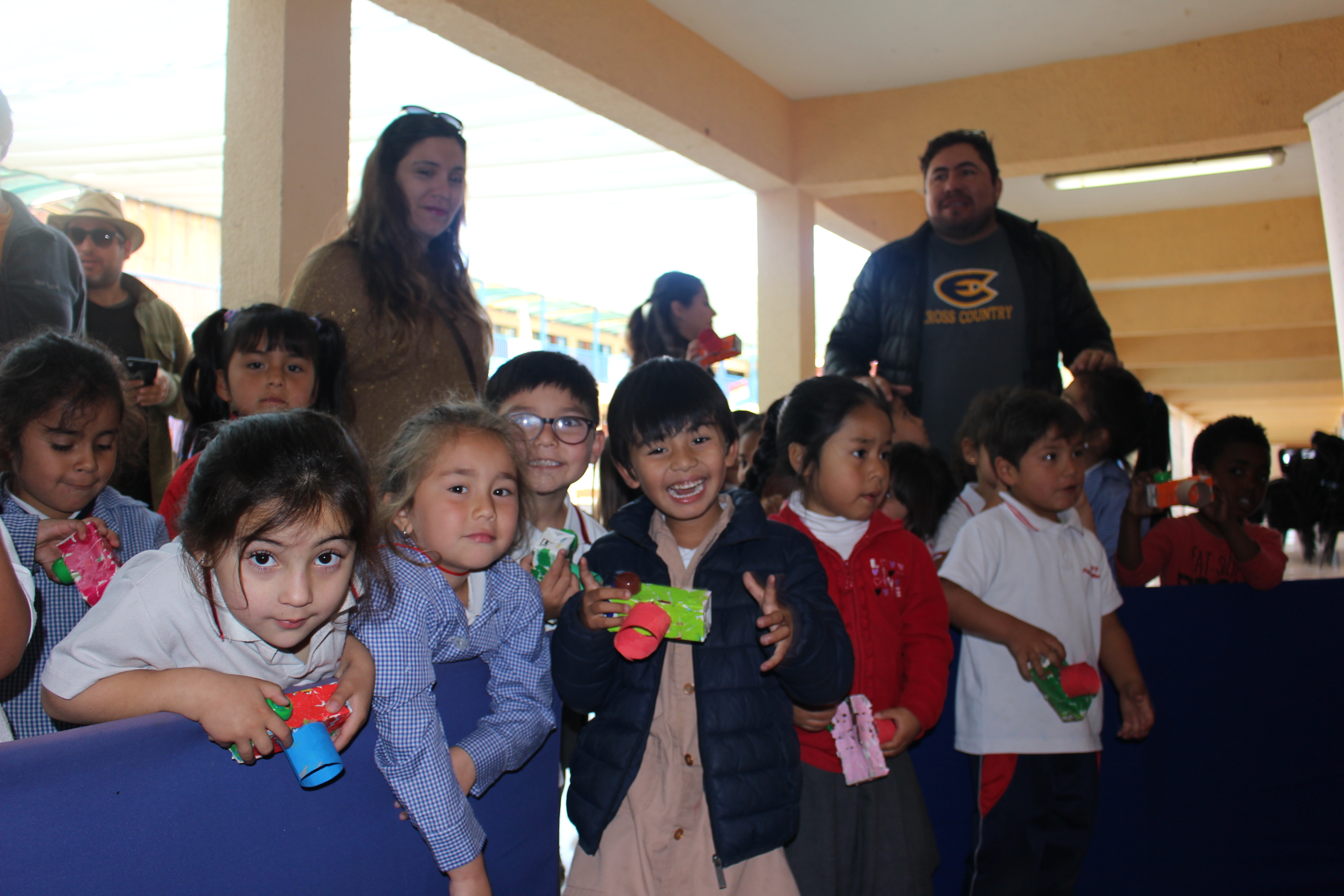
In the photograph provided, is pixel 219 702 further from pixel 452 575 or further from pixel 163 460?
pixel 163 460

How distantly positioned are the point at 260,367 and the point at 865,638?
1.79m

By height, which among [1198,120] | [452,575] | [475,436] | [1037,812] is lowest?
[1037,812]

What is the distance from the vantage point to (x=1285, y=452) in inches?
292

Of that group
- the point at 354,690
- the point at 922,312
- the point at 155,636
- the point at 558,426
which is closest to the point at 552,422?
the point at 558,426

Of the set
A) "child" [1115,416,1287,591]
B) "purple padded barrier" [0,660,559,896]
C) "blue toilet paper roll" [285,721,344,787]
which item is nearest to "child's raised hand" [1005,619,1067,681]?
"child" [1115,416,1287,591]

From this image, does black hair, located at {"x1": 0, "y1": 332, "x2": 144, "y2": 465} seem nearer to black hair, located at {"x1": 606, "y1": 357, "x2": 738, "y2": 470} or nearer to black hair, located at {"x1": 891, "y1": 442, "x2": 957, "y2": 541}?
black hair, located at {"x1": 606, "y1": 357, "x2": 738, "y2": 470}

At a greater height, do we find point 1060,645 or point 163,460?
point 163,460

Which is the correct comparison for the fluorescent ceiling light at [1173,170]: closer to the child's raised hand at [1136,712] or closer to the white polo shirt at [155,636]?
the child's raised hand at [1136,712]

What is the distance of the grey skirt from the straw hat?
401 centimetres

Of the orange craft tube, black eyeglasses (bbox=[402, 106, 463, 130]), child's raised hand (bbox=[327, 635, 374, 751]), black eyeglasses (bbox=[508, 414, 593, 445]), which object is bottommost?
child's raised hand (bbox=[327, 635, 374, 751])

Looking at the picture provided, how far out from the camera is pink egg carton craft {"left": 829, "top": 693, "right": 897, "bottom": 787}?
6.21 ft

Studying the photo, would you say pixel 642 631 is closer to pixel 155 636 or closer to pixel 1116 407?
pixel 155 636

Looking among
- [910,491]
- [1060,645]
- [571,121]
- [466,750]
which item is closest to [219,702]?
[466,750]

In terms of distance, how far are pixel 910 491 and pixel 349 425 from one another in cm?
184
